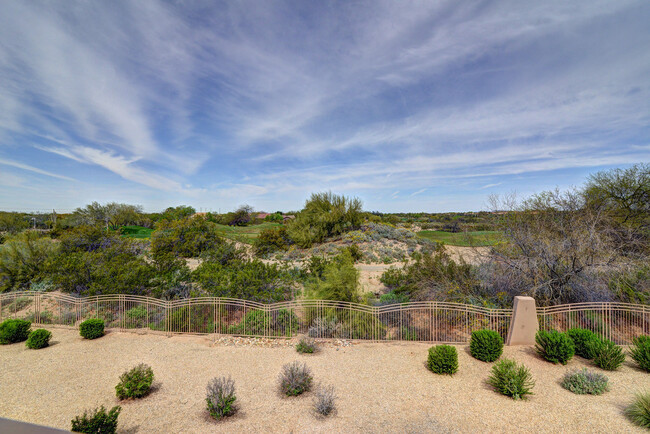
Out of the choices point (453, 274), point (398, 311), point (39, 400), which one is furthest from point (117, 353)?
point (453, 274)

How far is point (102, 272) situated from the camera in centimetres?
1230

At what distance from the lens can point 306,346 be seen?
8438mm

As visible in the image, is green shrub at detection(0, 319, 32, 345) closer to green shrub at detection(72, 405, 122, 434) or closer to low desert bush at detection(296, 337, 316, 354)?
green shrub at detection(72, 405, 122, 434)

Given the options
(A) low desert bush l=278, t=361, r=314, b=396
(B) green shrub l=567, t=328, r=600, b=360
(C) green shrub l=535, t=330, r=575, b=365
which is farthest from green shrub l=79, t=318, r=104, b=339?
(B) green shrub l=567, t=328, r=600, b=360

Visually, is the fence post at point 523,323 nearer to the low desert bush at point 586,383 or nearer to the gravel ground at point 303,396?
the gravel ground at point 303,396

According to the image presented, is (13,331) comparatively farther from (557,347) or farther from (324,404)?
(557,347)

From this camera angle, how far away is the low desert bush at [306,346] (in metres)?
8.41

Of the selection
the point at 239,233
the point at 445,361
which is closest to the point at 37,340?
the point at 445,361

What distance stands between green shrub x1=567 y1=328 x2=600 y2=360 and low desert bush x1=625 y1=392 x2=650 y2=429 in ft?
7.30

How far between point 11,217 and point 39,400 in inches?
2446

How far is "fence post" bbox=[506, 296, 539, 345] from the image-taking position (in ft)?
27.2

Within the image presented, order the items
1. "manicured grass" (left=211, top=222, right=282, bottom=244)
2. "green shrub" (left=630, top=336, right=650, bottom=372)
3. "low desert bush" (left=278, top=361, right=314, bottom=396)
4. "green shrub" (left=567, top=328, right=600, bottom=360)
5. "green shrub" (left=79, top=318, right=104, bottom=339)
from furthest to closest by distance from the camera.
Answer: "manicured grass" (left=211, top=222, right=282, bottom=244) < "green shrub" (left=79, top=318, right=104, bottom=339) < "green shrub" (left=567, top=328, right=600, bottom=360) < "green shrub" (left=630, top=336, right=650, bottom=372) < "low desert bush" (left=278, top=361, right=314, bottom=396)

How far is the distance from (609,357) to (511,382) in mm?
2901

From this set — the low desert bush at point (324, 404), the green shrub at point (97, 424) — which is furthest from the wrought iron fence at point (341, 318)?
the green shrub at point (97, 424)
